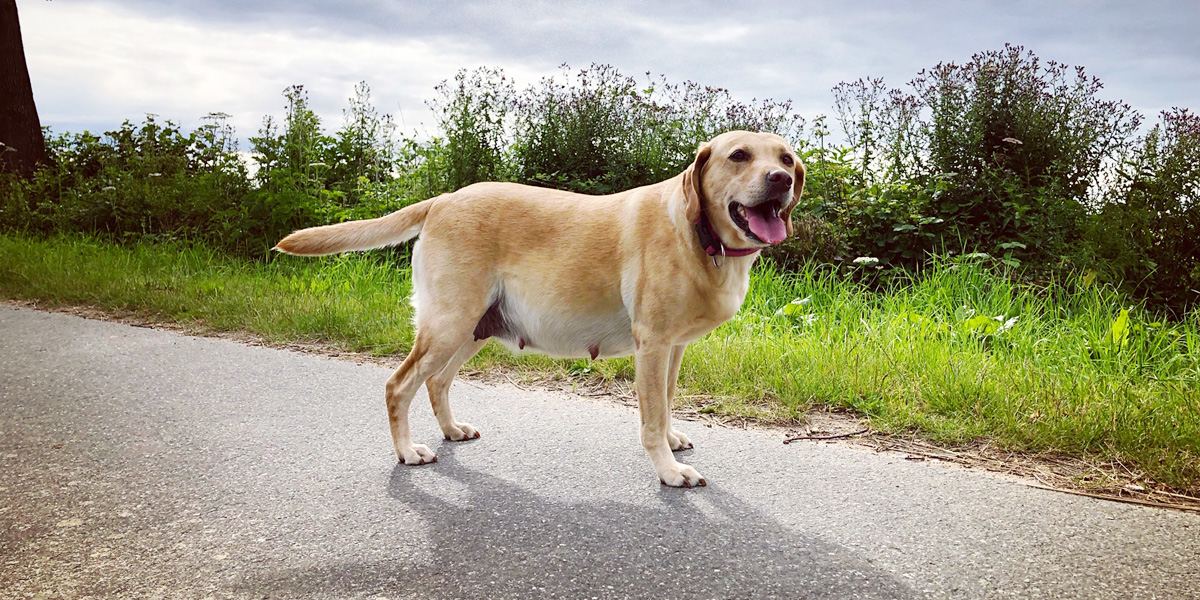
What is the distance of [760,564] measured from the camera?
2701 millimetres

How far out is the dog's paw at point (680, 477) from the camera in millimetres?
3377

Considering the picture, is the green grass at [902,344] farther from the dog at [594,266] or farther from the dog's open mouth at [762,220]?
the dog's open mouth at [762,220]

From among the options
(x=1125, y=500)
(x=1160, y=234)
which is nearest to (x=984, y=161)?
(x=1160, y=234)

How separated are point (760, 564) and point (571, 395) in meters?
2.25

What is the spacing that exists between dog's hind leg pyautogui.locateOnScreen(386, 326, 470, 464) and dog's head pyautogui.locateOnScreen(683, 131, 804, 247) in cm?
112

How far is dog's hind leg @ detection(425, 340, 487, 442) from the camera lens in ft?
12.8

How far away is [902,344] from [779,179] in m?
2.48

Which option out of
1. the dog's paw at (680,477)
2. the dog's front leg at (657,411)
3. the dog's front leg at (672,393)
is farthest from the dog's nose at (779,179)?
the dog's paw at (680,477)

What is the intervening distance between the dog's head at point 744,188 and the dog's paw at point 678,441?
100 cm

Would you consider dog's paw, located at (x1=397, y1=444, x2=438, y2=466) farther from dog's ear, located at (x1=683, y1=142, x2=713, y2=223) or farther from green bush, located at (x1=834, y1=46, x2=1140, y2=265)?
green bush, located at (x1=834, y1=46, x2=1140, y2=265)

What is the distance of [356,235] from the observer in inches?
147

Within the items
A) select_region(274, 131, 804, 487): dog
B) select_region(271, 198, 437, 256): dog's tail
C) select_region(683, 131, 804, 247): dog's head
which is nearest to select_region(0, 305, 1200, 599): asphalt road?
select_region(274, 131, 804, 487): dog

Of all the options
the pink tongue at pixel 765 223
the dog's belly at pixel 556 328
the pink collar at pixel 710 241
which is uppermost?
the pink tongue at pixel 765 223

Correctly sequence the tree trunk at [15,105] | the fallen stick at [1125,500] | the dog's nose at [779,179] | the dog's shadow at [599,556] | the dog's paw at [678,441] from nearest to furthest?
the dog's shadow at [599,556] < the dog's nose at [779,179] < the fallen stick at [1125,500] < the dog's paw at [678,441] < the tree trunk at [15,105]
